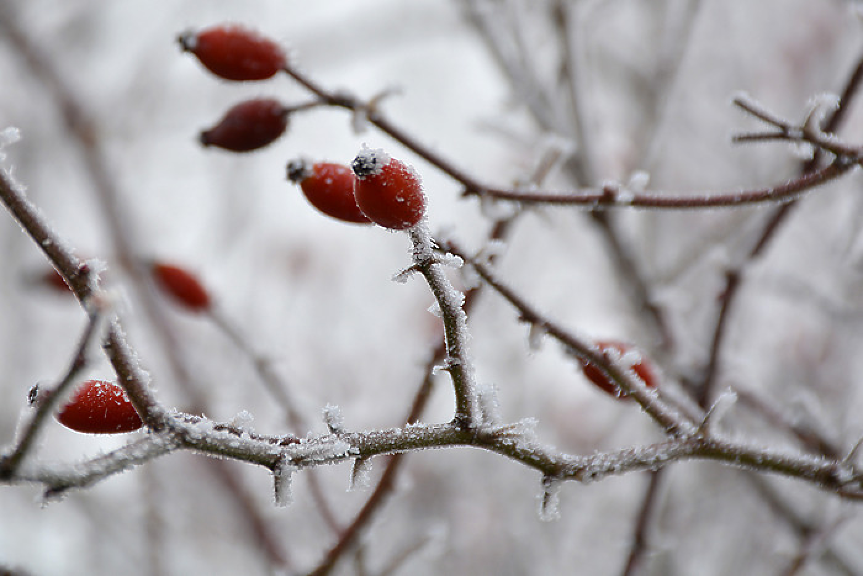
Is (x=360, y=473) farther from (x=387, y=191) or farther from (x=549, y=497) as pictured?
(x=387, y=191)

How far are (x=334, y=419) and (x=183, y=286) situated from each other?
1.23 m

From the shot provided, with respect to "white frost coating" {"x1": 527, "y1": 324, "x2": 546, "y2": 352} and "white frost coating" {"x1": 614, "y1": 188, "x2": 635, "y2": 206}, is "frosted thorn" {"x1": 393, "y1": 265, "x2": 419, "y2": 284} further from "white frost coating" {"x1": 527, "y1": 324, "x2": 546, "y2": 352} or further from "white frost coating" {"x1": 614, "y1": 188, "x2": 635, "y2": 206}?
"white frost coating" {"x1": 614, "y1": 188, "x2": 635, "y2": 206}

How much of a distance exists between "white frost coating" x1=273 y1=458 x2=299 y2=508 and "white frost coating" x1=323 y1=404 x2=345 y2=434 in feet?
0.28

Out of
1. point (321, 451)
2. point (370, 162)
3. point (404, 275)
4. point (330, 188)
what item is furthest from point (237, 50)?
point (321, 451)

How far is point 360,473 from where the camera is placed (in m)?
1.10

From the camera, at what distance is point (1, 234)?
677cm

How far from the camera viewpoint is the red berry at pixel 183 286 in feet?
7.07

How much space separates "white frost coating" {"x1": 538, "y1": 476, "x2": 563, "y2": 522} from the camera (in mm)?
1131

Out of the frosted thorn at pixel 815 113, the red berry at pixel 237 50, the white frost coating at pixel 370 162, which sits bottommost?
the white frost coating at pixel 370 162

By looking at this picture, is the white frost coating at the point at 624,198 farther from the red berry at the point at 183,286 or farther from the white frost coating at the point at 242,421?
the red berry at the point at 183,286

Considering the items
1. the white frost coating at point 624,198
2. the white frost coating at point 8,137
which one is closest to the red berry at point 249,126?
the white frost coating at point 8,137

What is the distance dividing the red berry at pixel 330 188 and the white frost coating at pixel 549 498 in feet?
1.72

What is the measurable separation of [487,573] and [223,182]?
157 inches

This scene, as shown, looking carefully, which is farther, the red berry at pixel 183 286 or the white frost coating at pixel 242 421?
the red berry at pixel 183 286
